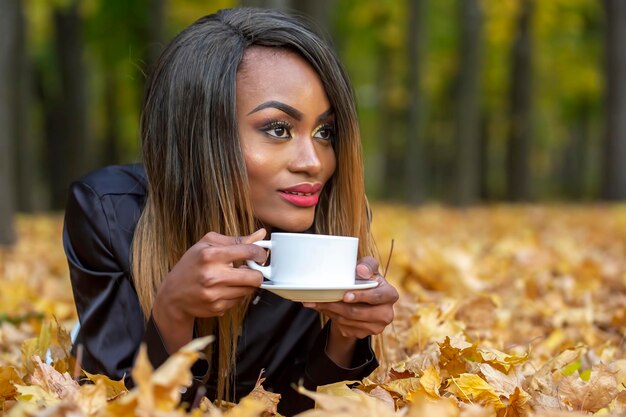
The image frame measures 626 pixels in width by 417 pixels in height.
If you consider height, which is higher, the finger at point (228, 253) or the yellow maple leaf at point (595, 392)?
the finger at point (228, 253)

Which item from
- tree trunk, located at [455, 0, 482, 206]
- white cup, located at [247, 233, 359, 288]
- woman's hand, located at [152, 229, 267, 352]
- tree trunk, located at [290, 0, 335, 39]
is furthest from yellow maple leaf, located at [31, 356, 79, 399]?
tree trunk, located at [455, 0, 482, 206]

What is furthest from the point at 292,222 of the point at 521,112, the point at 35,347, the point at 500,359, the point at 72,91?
the point at 521,112

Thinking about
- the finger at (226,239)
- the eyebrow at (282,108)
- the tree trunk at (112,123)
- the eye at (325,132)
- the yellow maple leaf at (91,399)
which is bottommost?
the tree trunk at (112,123)

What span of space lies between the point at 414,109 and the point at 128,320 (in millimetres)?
12233

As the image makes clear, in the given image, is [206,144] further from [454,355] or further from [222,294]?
[454,355]

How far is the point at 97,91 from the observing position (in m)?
20.6

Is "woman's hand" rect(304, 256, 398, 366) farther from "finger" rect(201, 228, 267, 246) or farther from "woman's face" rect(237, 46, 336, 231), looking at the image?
"woman's face" rect(237, 46, 336, 231)

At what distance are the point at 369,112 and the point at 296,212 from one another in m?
25.1

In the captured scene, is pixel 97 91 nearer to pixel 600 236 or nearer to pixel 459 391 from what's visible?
pixel 600 236

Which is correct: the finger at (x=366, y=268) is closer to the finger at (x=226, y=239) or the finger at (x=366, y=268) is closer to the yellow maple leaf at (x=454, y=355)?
the finger at (x=226, y=239)

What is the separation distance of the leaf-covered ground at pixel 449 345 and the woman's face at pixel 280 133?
44 centimetres

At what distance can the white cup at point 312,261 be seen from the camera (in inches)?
72.4

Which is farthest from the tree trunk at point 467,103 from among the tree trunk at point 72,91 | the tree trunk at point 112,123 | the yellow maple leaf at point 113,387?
the yellow maple leaf at point 113,387

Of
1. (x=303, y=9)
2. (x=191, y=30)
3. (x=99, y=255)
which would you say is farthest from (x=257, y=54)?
(x=303, y=9)
